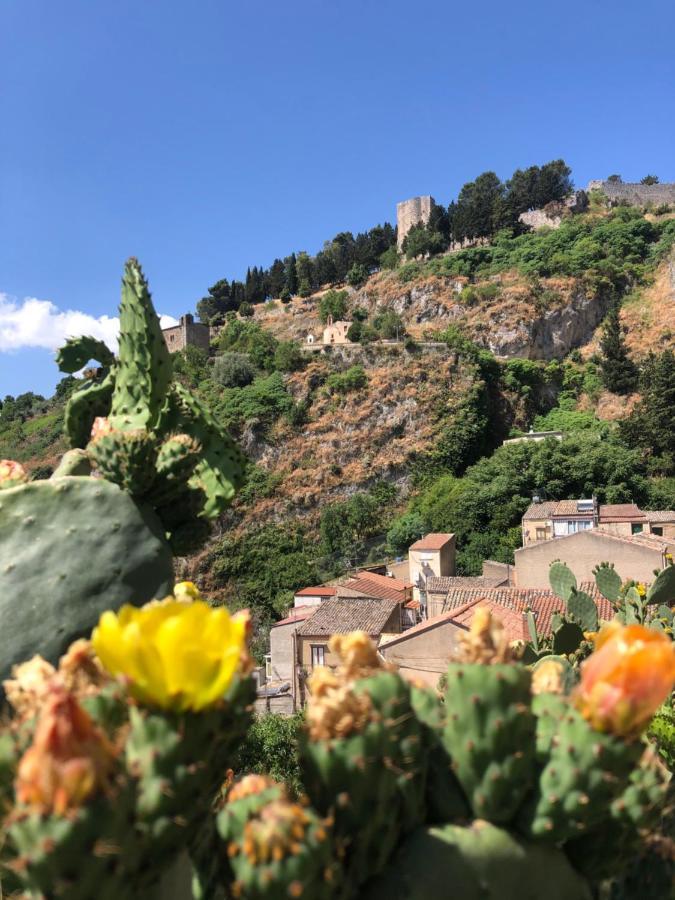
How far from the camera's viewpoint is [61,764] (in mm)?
735

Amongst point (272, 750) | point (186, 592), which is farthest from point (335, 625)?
point (186, 592)

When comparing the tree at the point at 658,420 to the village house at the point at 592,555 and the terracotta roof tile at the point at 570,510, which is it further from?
the village house at the point at 592,555

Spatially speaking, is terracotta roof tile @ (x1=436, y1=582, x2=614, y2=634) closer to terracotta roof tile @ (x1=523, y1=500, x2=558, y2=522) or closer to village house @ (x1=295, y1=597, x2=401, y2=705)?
village house @ (x1=295, y1=597, x2=401, y2=705)

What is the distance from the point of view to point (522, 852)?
1036mm

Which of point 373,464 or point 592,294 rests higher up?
point 592,294

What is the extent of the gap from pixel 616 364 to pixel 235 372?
19.3 metres

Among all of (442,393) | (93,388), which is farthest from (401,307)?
(93,388)

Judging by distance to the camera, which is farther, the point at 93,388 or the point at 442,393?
the point at 442,393

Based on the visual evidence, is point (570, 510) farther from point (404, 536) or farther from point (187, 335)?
point (187, 335)

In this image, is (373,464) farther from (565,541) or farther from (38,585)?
(38,585)

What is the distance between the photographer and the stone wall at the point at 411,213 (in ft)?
167

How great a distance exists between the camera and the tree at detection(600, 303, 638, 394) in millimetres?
31297

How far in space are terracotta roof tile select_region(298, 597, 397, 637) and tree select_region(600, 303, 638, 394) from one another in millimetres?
20414

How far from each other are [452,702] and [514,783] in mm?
145
